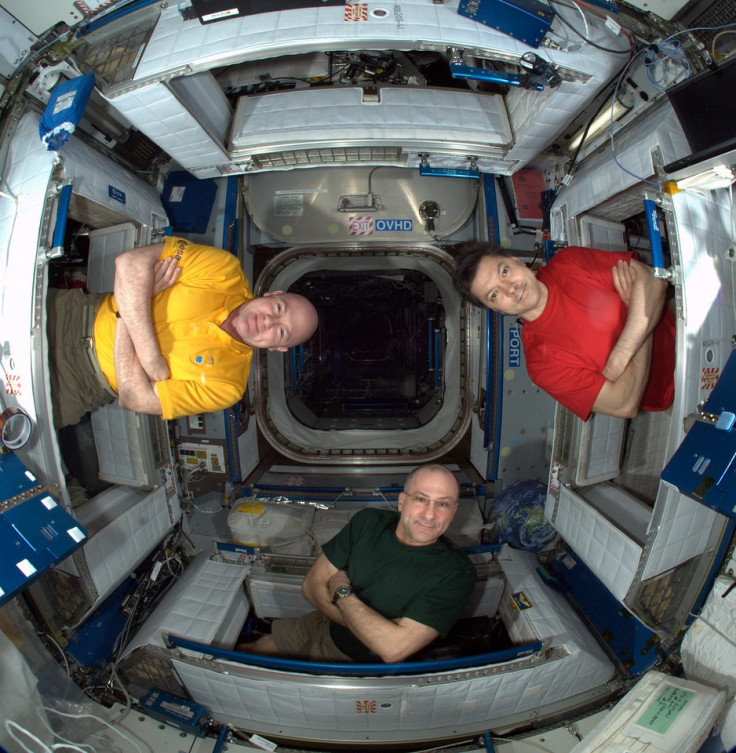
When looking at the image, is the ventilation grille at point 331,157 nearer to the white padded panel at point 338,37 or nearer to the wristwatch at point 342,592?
the white padded panel at point 338,37

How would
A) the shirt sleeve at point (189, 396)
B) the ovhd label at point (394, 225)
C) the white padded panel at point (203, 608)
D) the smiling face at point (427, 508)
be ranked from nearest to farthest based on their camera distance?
the shirt sleeve at point (189, 396) < the smiling face at point (427, 508) < the white padded panel at point (203, 608) < the ovhd label at point (394, 225)

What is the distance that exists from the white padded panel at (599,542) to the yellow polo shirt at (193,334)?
2.71 meters

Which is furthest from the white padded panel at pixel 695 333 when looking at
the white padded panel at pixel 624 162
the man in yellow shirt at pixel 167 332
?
the man in yellow shirt at pixel 167 332

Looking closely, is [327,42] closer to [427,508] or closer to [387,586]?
[427,508]

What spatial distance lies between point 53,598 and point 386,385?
5.85m

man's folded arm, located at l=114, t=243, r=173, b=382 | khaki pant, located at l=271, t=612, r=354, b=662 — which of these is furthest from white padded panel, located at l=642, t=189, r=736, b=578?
man's folded arm, located at l=114, t=243, r=173, b=382

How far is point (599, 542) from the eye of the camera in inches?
112

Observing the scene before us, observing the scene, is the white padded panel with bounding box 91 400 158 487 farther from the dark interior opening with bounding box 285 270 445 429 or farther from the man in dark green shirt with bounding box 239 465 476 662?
the dark interior opening with bounding box 285 270 445 429

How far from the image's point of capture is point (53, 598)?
274cm

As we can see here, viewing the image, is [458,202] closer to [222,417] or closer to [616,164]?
[616,164]

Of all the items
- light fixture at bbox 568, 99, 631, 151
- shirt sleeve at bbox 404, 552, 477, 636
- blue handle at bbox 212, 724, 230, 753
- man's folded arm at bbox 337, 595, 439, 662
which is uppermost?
light fixture at bbox 568, 99, 631, 151

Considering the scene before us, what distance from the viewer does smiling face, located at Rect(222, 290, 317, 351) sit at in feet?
8.79

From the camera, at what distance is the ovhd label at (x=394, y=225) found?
470 centimetres

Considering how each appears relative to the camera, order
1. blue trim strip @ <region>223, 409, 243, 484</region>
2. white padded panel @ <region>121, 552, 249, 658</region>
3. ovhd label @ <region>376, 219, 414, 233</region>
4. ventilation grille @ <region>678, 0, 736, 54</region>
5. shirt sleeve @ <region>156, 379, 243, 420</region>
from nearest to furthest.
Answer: ventilation grille @ <region>678, 0, 736, 54</region> → shirt sleeve @ <region>156, 379, 243, 420</region> → white padded panel @ <region>121, 552, 249, 658</region> → blue trim strip @ <region>223, 409, 243, 484</region> → ovhd label @ <region>376, 219, 414, 233</region>
